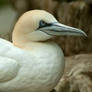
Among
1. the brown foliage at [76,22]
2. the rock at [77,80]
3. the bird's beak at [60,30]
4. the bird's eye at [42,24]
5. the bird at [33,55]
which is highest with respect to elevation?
the bird's eye at [42,24]

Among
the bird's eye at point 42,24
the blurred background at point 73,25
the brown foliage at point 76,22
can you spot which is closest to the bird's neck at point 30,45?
the bird's eye at point 42,24

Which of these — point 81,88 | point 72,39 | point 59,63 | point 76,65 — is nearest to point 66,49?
point 72,39

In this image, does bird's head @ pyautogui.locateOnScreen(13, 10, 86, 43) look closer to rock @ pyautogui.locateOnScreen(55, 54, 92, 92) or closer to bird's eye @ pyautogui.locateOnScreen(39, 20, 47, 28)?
bird's eye @ pyautogui.locateOnScreen(39, 20, 47, 28)

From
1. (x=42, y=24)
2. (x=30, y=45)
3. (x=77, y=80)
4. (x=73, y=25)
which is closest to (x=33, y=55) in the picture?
(x=30, y=45)

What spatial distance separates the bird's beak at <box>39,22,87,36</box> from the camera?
7.64ft

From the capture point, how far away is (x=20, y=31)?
240cm

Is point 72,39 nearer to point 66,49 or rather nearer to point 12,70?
point 66,49

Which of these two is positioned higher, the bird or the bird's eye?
the bird's eye

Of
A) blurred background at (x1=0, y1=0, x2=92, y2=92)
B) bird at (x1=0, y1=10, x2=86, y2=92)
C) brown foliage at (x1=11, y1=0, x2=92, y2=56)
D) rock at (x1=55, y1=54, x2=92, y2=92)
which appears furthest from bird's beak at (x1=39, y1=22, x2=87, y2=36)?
brown foliage at (x1=11, y1=0, x2=92, y2=56)

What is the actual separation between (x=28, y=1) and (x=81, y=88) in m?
4.06

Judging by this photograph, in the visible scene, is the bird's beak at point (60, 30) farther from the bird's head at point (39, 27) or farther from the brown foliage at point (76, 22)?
the brown foliage at point (76, 22)

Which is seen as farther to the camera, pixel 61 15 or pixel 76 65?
pixel 61 15

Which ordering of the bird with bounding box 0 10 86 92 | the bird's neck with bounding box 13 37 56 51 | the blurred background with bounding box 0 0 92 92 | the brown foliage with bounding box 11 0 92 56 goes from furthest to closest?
1. the brown foliage with bounding box 11 0 92 56
2. the blurred background with bounding box 0 0 92 92
3. the bird's neck with bounding box 13 37 56 51
4. the bird with bounding box 0 10 86 92

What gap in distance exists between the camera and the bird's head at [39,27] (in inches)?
93.0
